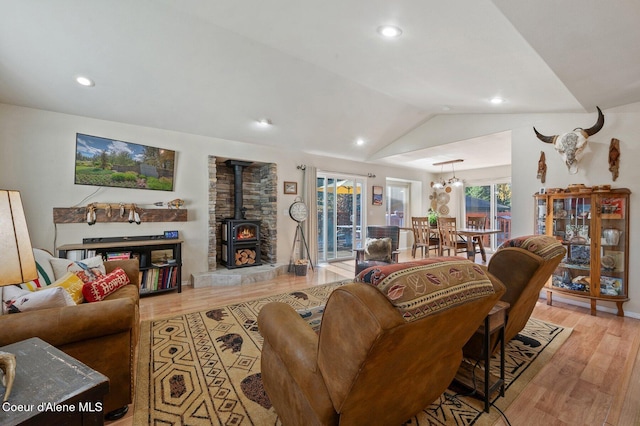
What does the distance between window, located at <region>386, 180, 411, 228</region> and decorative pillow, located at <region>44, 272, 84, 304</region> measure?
21.9ft

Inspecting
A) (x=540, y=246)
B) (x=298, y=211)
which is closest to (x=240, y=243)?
(x=298, y=211)

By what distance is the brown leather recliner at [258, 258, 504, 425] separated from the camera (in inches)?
35.8

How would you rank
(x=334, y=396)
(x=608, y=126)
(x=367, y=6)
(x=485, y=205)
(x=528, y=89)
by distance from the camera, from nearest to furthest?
(x=334, y=396) < (x=367, y=6) < (x=528, y=89) < (x=608, y=126) < (x=485, y=205)

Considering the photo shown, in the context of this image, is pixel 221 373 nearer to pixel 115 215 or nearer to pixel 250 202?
pixel 115 215

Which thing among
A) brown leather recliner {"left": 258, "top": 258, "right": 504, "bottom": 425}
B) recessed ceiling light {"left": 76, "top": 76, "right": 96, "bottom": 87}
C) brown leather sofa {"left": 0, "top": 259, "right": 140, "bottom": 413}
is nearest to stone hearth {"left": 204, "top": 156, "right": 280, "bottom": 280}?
recessed ceiling light {"left": 76, "top": 76, "right": 96, "bottom": 87}

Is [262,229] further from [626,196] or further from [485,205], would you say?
[485,205]

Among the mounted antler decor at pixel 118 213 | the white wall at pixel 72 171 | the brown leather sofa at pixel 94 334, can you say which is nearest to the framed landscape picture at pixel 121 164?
the white wall at pixel 72 171

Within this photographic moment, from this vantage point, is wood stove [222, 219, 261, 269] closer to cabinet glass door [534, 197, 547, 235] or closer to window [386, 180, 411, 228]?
window [386, 180, 411, 228]

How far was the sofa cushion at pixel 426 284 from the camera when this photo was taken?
36.5 inches

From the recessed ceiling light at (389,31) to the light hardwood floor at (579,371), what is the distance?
2.80 m

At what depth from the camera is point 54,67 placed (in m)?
2.78

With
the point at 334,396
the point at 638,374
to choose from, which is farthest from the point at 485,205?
the point at 334,396

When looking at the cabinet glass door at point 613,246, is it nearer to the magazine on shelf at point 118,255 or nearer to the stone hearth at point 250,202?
the stone hearth at point 250,202

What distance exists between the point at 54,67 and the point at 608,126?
6.17 meters
